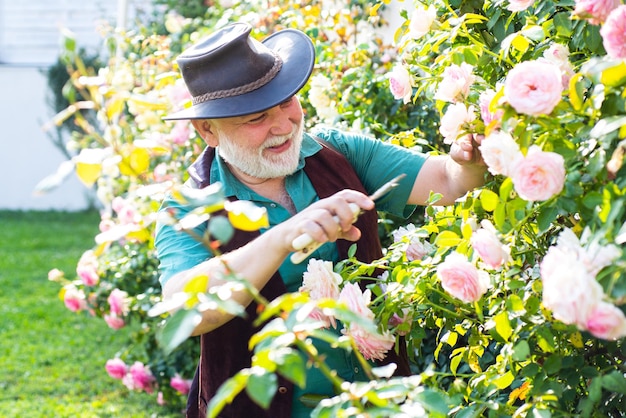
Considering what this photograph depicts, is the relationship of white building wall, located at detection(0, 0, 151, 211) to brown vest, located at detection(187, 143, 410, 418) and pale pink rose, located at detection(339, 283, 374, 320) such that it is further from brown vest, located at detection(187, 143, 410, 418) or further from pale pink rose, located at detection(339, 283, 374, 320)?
pale pink rose, located at detection(339, 283, 374, 320)

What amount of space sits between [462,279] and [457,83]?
0.49m

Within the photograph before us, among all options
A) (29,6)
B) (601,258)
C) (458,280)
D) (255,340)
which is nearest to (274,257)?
(458,280)

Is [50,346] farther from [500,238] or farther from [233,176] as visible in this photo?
[500,238]

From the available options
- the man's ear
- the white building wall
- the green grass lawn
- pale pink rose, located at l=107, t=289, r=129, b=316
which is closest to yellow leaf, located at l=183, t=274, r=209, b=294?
the man's ear

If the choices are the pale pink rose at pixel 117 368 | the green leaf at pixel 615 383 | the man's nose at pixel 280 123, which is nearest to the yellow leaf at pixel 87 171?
the green leaf at pixel 615 383

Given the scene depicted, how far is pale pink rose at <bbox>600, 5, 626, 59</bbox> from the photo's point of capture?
147 cm

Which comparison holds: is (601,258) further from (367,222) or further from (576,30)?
(367,222)

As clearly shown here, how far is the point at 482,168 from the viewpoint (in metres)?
2.25

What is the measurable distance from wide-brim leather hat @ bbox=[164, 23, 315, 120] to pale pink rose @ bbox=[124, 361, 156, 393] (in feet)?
6.98

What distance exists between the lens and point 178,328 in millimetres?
1318

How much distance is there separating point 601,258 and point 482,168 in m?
0.87

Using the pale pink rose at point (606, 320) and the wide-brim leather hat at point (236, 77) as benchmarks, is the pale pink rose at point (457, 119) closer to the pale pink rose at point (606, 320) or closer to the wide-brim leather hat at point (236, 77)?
the wide-brim leather hat at point (236, 77)

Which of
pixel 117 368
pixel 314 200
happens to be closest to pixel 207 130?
pixel 314 200

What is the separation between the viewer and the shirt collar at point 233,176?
2543 millimetres
